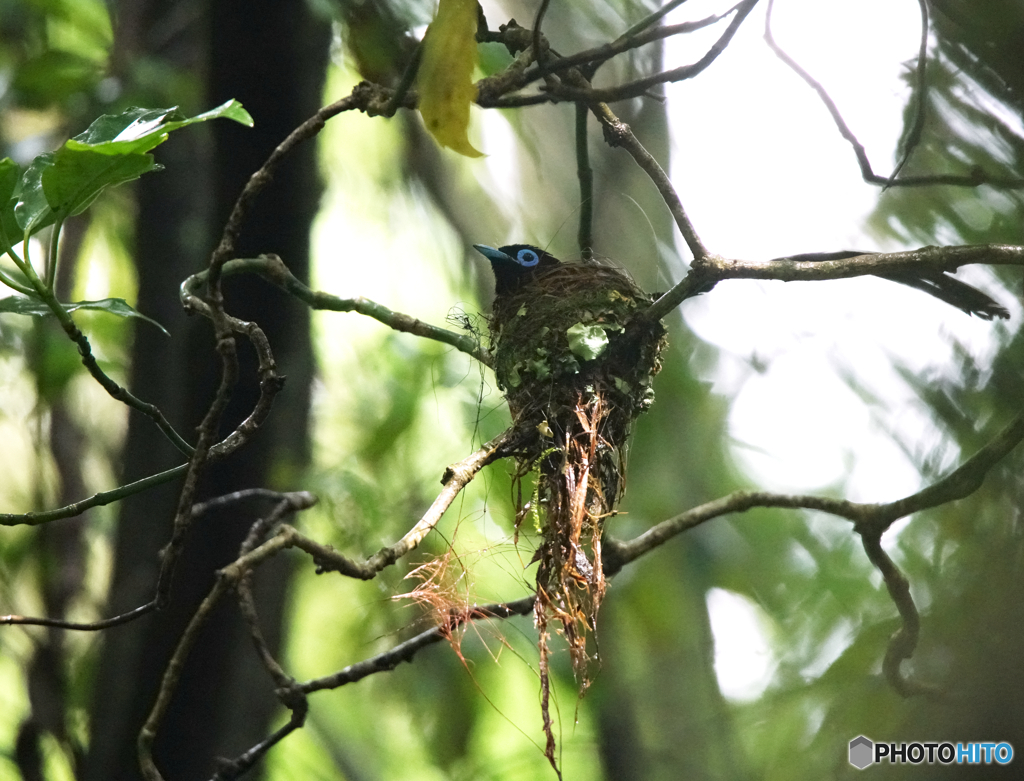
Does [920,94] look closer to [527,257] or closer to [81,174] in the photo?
[527,257]

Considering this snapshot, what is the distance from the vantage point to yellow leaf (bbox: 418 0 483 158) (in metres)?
1.40

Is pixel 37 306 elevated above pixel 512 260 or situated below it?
below

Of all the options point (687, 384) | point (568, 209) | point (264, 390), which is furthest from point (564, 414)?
point (568, 209)

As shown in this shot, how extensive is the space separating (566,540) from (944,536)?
3.41 feet

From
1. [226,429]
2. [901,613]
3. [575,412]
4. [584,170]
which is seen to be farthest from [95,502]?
[901,613]

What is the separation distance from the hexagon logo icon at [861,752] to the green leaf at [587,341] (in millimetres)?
1164

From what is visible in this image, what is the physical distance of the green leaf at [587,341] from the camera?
1.73 meters

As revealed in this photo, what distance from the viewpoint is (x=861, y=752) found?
6.54ft

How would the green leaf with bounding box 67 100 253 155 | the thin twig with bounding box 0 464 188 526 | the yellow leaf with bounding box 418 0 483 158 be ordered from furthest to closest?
the yellow leaf with bounding box 418 0 483 158
the thin twig with bounding box 0 464 188 526
the green leaf with bounding box 67 100 253 155

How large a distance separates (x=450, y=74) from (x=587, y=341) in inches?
24.3

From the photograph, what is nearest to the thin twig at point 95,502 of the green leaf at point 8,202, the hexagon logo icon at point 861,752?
the green leaf at point 8,202

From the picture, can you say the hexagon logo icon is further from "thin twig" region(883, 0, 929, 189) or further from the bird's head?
the bird's head

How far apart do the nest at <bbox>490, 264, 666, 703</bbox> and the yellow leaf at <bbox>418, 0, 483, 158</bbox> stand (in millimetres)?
543

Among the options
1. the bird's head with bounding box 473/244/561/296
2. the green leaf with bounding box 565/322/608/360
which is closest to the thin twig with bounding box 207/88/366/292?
the green leaf with bounding box 565/322/608/360
